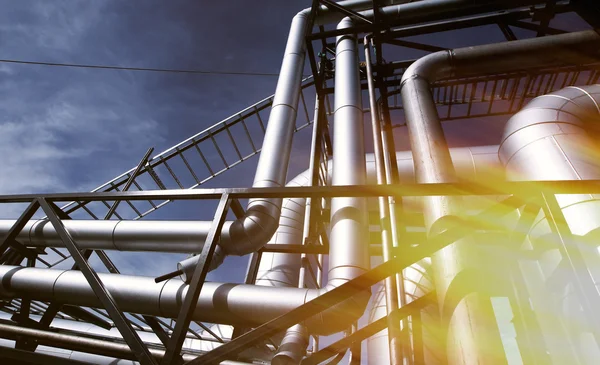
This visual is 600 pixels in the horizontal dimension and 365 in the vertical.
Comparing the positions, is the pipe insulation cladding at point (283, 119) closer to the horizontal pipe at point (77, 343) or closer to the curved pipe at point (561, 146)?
the horizontal pipe at point (77, 343)

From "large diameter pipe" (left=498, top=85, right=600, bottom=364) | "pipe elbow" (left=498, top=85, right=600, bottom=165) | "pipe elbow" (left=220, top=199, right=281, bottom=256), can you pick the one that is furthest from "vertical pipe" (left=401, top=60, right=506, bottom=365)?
"pipe elbow" (left=220, top=199, right=281, bottom=256)

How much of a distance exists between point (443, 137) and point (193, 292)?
10.8 feet

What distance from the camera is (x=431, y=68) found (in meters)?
5.26

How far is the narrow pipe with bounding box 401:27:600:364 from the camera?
2.31m

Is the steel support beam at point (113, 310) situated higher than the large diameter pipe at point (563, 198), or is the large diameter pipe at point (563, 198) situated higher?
the large diameter pipe at point (563, 198)

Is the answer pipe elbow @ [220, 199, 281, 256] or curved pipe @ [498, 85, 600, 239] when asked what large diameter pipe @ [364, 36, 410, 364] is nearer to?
pipe elbow @ [220, 199, 281, 256]

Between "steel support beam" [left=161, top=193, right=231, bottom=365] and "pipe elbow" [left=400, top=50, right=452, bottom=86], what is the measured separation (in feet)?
12.3

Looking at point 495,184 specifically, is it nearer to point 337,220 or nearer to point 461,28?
point 337,220

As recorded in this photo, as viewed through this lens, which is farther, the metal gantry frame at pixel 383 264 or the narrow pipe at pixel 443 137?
the narrow pipe at pixel 443 137

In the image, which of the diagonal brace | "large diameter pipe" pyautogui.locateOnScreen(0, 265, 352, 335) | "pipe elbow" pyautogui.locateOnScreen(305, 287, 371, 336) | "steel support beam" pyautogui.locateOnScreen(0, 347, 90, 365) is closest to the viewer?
"steel support beam" pyautogui.locateOnScreen(0, 347, 90, 365)

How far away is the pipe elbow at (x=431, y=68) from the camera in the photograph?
16.7 ft

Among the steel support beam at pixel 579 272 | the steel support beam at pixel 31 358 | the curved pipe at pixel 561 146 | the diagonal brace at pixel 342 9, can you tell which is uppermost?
the diagonal brace at pixel 342 9

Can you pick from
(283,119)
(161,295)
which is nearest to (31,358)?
(161,295)

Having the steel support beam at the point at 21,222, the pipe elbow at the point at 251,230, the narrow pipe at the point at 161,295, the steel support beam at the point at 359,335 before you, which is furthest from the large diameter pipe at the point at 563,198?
the steel support beam at the point at 21,222
